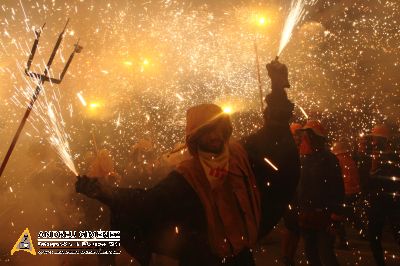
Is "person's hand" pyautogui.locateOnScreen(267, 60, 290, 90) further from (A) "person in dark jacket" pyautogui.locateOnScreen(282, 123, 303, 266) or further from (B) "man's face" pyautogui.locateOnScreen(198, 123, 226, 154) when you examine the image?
(A) "person in dark jacket" pyautogui.locateOnScreen(282, 123, 303, 266)

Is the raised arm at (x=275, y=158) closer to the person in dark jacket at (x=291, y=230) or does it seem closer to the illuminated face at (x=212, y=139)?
the illuminated face at (x=212, y=139)

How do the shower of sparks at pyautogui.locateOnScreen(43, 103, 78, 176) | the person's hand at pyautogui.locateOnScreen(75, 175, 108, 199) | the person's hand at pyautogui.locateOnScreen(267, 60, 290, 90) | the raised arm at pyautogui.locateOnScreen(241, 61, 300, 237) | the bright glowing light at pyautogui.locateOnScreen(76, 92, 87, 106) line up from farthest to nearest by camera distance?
the bright glowing light at pyautogui.locateOnScreen(76, 92, 87, 106), the person's hand at pyautogui.locateOnScreen(267, 60, 290, 90), the shower of sparks at pyautogui.locateOnScreen(43, 103, 78, 176), the raised arm at pyautogui.locateOnScreen(241, 61, 300, 237), the person's hand at pyautogui.locateOnScreen(75, 175, 108, 199)

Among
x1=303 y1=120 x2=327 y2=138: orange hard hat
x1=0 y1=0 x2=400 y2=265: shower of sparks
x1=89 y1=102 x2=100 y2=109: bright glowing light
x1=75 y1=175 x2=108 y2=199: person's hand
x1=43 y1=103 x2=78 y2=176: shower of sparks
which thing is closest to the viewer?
x1=75 y1=175 x2=108 y2=199: person's hand

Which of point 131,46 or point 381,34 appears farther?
point 131,46

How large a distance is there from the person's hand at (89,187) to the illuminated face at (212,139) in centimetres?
74

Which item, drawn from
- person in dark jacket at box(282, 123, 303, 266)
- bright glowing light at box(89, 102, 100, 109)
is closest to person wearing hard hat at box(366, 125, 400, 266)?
person in dark jacket at box(282, 123, 303, 266)

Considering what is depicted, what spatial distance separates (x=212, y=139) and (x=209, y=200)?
1.42ft

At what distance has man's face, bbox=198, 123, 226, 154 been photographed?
242 cm

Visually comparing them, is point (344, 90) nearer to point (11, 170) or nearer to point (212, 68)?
point (212, 68)

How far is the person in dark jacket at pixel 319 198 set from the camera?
3.81 m

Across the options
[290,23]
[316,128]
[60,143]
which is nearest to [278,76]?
[290,23]

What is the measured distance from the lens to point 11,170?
988 centimetres

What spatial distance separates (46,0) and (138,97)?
355cm

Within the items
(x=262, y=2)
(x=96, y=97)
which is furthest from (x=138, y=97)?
(x=262, y=2)
